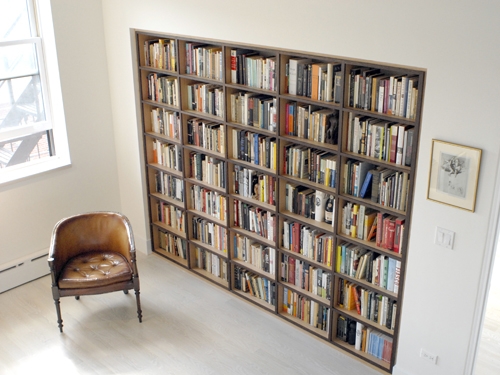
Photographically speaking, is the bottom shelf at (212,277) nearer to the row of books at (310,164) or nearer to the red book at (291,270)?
the red book at (291,270)

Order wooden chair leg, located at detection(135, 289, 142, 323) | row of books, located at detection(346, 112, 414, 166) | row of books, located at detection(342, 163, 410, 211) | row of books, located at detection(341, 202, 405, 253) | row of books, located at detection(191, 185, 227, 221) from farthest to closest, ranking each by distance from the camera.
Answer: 1. row of books, located at detection(191, 185, 227, 221)
2. wooden chair leg, located at detection(135, 289, 142, 323)
3. row of books, located at detection(341, 202, 405, 253)
4. row of books, located at detection(342, 163, 410, 211)
5. row of books, located at detection(346, 112, 414, 166)

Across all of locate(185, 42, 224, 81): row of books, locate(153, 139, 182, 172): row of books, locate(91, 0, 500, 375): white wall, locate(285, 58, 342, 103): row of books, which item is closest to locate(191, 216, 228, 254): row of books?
locate(153, 139, 182, 172): row of books

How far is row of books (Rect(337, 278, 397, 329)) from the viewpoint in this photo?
391 centimetres

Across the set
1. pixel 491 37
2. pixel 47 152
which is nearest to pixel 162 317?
pixel 47 152

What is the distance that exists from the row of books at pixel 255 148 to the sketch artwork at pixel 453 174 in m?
1.30

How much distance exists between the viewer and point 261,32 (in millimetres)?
3898

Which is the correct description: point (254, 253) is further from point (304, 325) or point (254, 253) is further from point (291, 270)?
point (304, 325)

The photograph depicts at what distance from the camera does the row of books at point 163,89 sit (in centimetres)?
479

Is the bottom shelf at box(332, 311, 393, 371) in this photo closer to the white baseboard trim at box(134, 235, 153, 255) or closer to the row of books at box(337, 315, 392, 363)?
the row of books at box(337, 315, 392, 363)

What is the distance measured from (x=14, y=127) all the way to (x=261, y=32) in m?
2.45

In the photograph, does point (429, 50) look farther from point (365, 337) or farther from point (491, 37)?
point (365, 337)

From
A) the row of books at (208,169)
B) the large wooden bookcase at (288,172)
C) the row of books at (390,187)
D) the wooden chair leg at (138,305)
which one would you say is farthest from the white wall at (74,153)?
the row of books at (390,187)

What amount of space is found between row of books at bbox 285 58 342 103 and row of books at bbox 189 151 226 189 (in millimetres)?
994

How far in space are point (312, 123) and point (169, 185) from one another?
1.80 m
